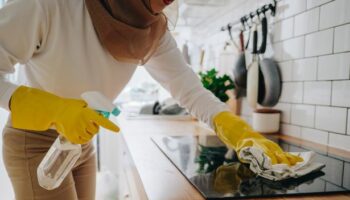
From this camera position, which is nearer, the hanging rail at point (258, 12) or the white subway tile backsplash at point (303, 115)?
the white subway tile backsplash at point (303, 115)

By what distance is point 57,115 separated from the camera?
1.61 feet

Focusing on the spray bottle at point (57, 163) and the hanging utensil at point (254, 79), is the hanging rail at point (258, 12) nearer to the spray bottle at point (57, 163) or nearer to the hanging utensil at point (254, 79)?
the hanging utensil at point (254, 79)

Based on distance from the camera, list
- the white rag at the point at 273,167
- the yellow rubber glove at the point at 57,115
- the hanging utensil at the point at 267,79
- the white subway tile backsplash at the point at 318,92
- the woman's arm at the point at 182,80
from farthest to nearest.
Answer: the hanging utensil at the point at 267,79 < the white subway tile backsplash at the point at 318,92 < the woman's arm at the point at 182,80 < the white rag at the point at 273,167 < the yellow rubber glove at the point at 57,115

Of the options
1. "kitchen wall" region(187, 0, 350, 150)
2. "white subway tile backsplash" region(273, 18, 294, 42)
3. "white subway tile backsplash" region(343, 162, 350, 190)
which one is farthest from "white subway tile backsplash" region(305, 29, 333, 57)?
"white subway tile backsplash" region(343, 162, 350, 190)

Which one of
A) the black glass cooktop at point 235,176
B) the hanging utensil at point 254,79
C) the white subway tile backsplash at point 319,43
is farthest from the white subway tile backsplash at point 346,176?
the hanging utensil at point 254,79

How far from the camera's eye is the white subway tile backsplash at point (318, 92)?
0.90 m

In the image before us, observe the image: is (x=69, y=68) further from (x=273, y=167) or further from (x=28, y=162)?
(x=273, y=167)

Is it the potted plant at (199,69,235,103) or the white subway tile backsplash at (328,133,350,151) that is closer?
the white subway tile backsplash at (328,133,350,151)

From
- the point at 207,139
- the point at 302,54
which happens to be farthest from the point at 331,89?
the point at 207,139

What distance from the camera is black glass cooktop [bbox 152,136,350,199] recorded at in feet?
1.75

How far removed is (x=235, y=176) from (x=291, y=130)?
0.54 meters

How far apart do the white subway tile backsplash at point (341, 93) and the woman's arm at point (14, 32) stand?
790 millimetres

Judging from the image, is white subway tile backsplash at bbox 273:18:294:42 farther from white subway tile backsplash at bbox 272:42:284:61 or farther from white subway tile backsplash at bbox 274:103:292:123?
white subway tile backsplash at bbox 274:103:292:123

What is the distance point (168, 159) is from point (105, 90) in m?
0.24
